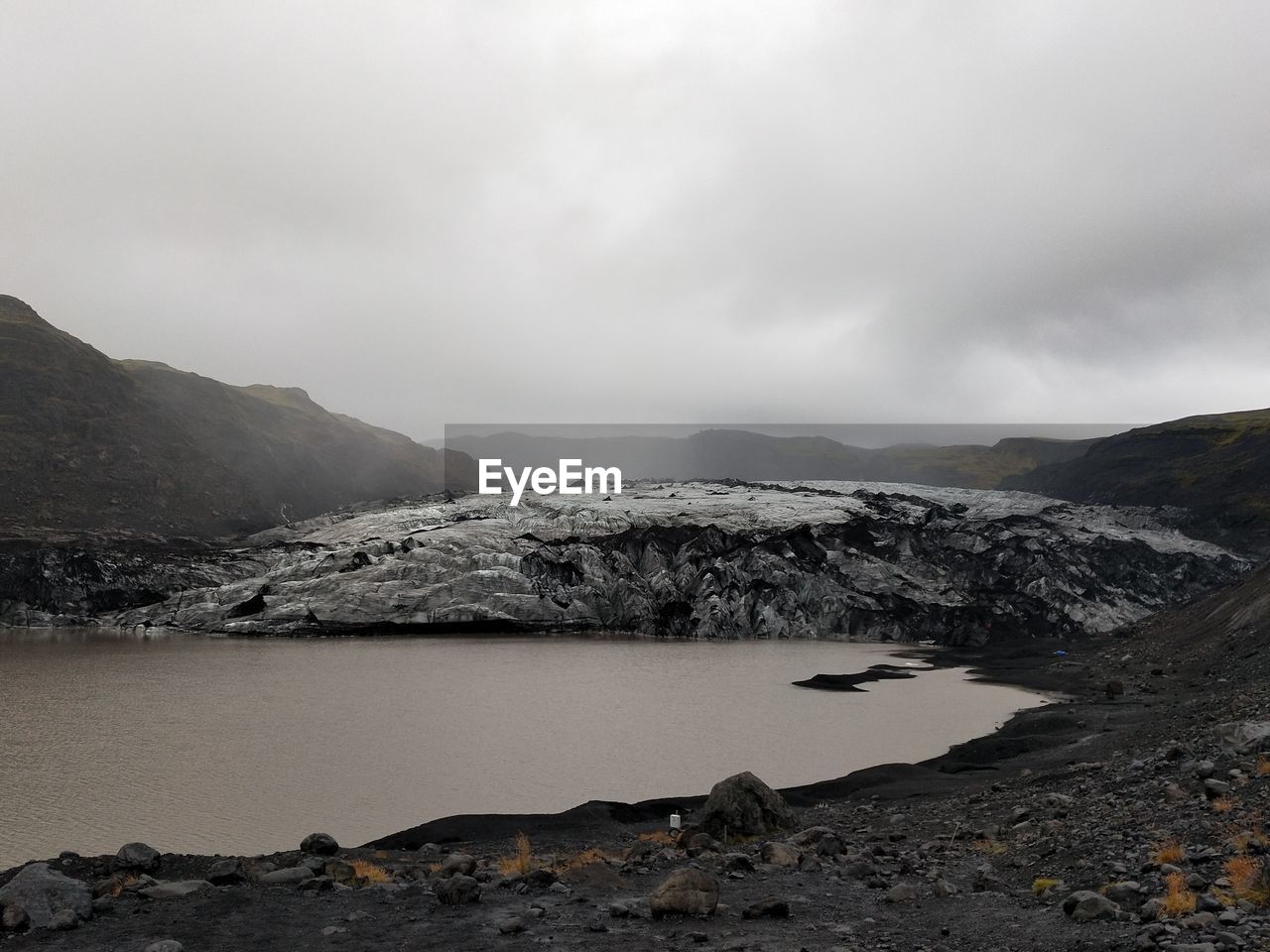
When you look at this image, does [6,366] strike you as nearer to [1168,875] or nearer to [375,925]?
[375,925]

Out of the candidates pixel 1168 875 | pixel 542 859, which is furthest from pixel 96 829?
pixel 1168 875

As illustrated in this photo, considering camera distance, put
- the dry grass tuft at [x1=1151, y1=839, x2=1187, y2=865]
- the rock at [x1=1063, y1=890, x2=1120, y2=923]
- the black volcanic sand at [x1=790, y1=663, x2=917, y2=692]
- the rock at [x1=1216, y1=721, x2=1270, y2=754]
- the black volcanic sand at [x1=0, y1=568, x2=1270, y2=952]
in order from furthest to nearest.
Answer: the black volcanic sand at [x1=790, y1=663, x2=917, y2=692] → the rock at [x1=1216, y1=721, x2=1270, y2=754] → the dry grass tuft at [x1=1151, y1=839, x2=1187, y2=865] → the black volcanic sand at [x1=0, y1=568, x2=1270, y2=952] → the rock at [x1=1063, y1=890, x2=1120, y2=923]

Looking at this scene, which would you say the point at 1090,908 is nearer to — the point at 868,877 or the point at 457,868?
the point at 868,877

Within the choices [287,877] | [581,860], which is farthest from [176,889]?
[581,860]

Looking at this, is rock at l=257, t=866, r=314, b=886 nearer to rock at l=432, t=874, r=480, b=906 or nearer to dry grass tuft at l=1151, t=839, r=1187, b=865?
rock at l=432, t=874, r=480, b=906

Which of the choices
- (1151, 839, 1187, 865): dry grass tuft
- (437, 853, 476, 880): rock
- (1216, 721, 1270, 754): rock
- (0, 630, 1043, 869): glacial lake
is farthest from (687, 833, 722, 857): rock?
(1216, 721, 1270, 754): rock

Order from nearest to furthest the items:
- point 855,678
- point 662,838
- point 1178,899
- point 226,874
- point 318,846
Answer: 1. point 1178,899
2. point 226,874
3. point 318,846
4. point 662,838
5. point 855,678

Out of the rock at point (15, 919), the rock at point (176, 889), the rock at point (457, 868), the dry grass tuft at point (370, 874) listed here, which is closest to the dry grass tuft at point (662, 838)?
the rock at point (457, 868)
